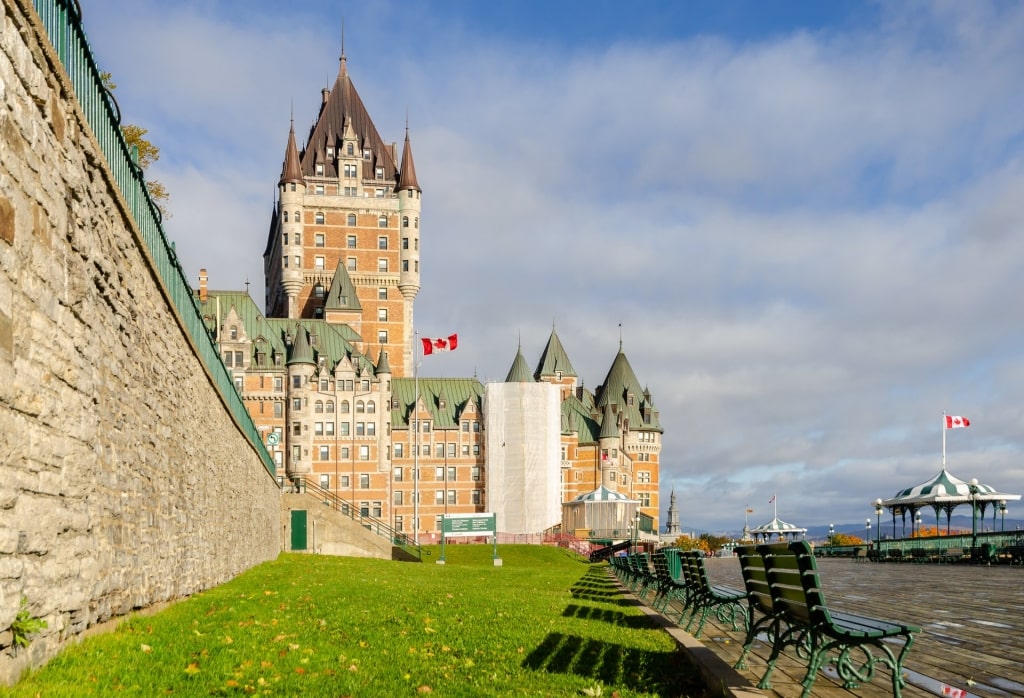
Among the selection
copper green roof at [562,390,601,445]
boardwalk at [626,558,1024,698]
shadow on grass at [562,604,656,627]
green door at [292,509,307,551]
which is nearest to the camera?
boardwalk at [626,558,1024,698]

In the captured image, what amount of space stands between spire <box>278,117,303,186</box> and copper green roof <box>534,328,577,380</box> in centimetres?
3281

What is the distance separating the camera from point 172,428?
1360 cm

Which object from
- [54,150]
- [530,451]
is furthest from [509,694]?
[530,451]

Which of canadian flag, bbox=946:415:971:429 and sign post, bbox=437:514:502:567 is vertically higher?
canadian flag, bbox=946:415:971:429

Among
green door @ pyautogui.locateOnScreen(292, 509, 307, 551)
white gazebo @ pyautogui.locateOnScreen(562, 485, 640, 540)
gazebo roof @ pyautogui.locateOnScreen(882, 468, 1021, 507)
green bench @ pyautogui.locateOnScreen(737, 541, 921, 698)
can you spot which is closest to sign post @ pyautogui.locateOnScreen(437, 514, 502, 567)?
green door @ pyautogui.locateOnScreen(292, 509, 307, 551)

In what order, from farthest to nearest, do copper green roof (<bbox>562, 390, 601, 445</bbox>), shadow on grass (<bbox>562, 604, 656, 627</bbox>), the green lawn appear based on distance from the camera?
copper green roof (<bbox>562, 390, 601, 445</bbox>) → shadow on grass (<bbox>562, 604, 656, 627</bbox>) → the green lawn

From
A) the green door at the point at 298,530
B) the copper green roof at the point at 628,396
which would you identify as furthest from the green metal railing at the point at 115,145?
the copper green roof at the point at 628,396

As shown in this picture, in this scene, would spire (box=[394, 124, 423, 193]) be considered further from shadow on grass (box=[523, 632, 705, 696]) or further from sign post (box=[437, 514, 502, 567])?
shadow on grass (box=[523, 632, 705, 696])

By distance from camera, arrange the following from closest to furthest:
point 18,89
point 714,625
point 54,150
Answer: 1. point 18,89
2. point 54,150
3. point 714,625

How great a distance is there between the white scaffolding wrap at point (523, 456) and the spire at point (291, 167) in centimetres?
3162

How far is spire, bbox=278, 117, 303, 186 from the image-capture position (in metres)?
107

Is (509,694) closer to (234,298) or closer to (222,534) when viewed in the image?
(222,534)

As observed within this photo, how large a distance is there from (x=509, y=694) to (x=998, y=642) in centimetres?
692

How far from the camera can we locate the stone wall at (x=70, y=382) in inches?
257
